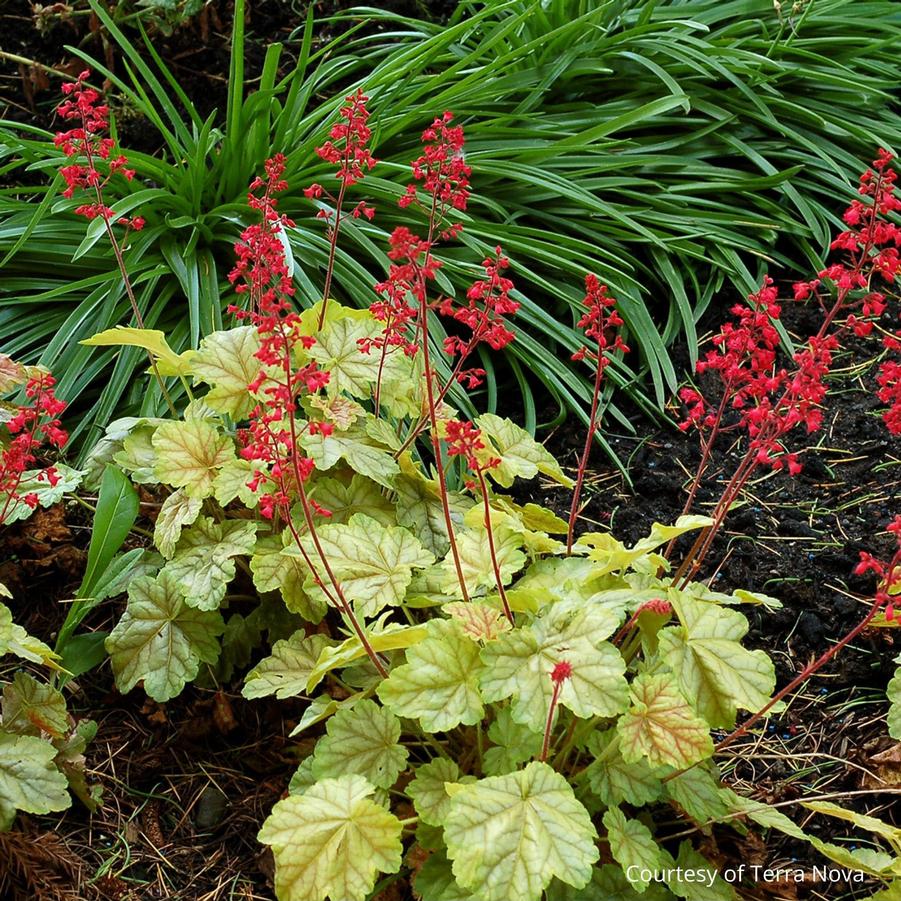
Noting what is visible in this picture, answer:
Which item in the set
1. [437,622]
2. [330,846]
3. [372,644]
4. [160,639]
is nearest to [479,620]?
[437,622]

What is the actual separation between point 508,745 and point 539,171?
1.98 metres

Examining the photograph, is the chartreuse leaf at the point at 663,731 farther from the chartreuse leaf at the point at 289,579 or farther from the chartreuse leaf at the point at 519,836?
the chartreuse leaf at the point at 289,579

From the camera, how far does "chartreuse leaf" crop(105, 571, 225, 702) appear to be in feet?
6.79

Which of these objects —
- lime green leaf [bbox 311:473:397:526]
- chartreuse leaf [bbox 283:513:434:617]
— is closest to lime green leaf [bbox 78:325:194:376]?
lime green leaf [bbox 311:473:397:526]

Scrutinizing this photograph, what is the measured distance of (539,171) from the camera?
10.7ft

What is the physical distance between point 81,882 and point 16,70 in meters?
2.96

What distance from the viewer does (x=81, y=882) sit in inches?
76.2

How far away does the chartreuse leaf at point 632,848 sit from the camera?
1.67 metres

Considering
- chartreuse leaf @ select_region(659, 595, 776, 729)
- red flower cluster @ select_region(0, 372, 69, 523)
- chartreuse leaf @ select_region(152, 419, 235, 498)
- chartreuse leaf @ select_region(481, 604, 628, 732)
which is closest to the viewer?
chartreuse leaf @ select_region(481, 604, 628, 732)

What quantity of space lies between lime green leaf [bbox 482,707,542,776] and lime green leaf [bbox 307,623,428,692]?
20 centimetres

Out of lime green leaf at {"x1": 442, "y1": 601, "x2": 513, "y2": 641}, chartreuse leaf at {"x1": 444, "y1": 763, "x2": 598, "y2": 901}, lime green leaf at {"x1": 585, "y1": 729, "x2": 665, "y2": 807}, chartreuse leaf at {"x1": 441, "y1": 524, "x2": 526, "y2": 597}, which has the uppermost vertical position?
lime green leaf at {"x1": 442, "y1": 601, "x2": 513, "y2": 641}

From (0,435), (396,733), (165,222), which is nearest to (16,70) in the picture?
(165,222)

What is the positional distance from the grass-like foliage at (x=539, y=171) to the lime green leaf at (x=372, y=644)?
108cm

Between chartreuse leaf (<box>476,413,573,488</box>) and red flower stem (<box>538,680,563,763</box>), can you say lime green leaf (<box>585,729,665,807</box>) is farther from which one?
chartreuse leaf (<box>476,413,573,488</box>)
